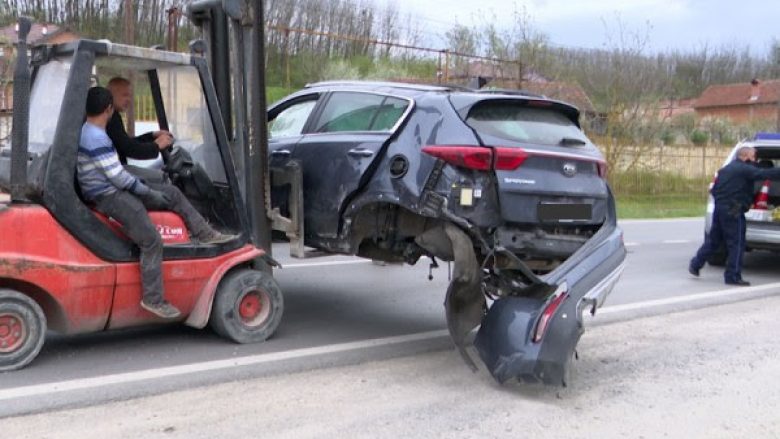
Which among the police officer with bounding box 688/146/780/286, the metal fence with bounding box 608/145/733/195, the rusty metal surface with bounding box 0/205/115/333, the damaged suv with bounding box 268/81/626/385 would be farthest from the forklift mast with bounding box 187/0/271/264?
the metal fence with bounding box 608/145/733/195

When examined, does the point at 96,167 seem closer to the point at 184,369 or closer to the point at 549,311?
the point at 184,369

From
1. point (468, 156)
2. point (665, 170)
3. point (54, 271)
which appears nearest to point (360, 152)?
point (468, 156)

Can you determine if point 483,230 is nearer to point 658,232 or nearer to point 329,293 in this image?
point 329,293

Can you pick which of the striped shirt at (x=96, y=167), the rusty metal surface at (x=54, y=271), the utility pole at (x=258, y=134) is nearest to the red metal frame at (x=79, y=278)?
the rusty metal surface at (x=54, y=271)

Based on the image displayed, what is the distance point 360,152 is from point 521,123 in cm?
128

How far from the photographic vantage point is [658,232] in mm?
16188

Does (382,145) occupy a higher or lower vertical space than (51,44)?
lower

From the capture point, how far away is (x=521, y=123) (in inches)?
236

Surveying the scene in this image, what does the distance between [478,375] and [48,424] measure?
284cm

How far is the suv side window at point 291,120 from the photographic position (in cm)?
696

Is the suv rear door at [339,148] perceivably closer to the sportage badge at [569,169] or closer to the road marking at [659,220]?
the sportage badge at [569,169]

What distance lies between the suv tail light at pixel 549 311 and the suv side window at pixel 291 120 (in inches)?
113

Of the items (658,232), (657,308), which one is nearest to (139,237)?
(657,308)

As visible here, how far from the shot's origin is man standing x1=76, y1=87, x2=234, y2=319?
5148mm
